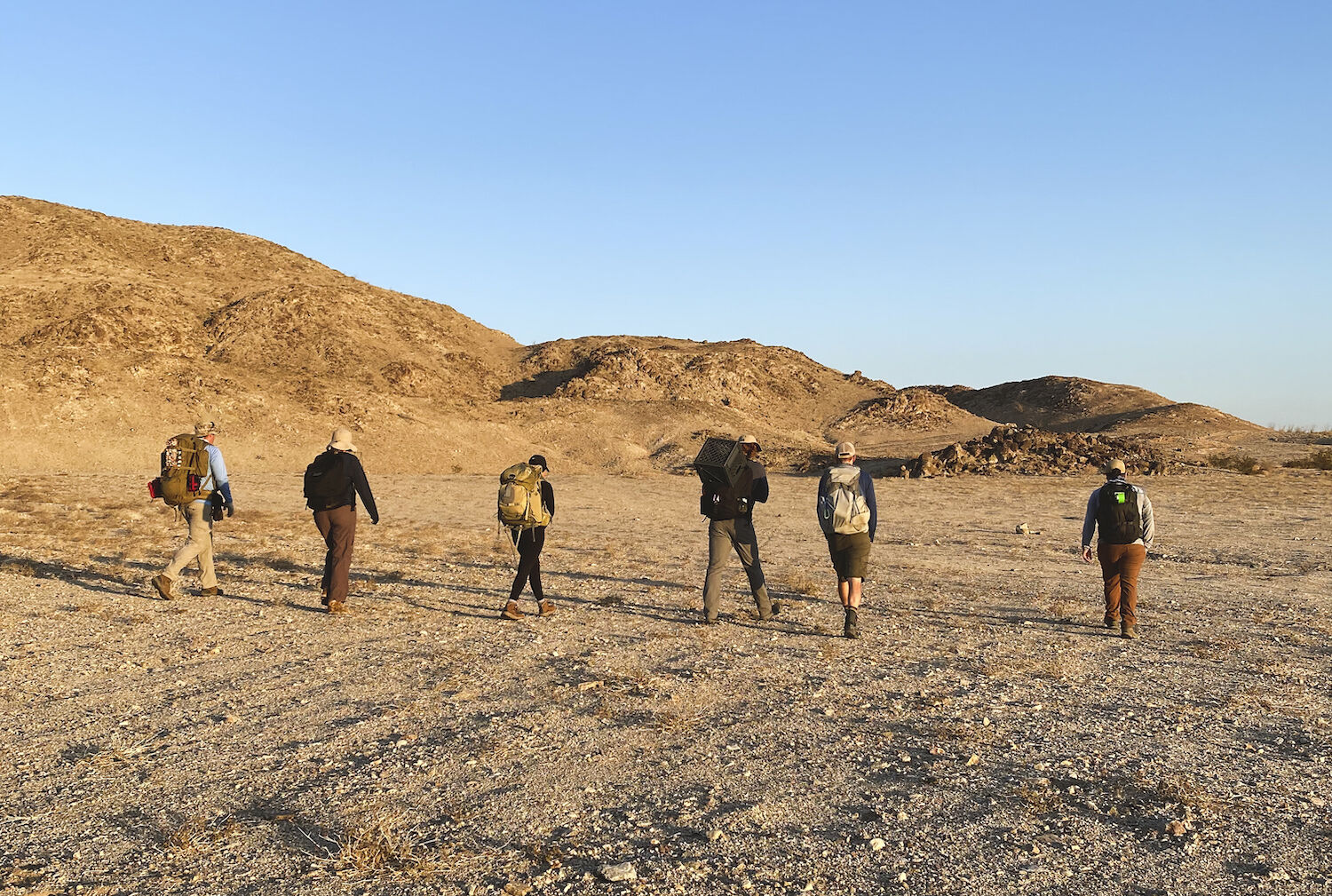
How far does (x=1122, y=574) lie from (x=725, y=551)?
4492 mm

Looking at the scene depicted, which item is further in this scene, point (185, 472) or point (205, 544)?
point (205, 544)

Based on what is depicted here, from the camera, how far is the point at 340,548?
33.6 feet

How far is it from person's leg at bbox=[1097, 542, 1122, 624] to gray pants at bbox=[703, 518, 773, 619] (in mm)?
3890

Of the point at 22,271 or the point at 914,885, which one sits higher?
the point at 22,271

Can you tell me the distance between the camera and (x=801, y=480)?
1485 inches

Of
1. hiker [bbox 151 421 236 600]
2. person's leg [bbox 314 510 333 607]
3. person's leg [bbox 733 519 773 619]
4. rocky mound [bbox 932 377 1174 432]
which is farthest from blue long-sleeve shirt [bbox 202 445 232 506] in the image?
rocky mound [bbox 932 377 1174 432]

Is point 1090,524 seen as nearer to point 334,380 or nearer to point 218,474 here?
point 218,474

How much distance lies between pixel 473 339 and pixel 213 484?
6222 cm

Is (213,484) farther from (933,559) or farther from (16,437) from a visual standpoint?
(16,437)

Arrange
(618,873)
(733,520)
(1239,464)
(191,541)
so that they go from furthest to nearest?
(1239,464), (191,541), (733,520), (618,873)

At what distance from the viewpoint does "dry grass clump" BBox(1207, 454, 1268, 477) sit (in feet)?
112

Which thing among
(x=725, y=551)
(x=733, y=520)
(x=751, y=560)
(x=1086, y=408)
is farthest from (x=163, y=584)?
(x=1086, y=408)

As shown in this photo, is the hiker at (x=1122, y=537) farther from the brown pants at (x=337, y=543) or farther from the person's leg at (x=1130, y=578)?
the brown pants at (x=337, y=543)

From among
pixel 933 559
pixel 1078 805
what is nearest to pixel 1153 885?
pixel 1078 805
